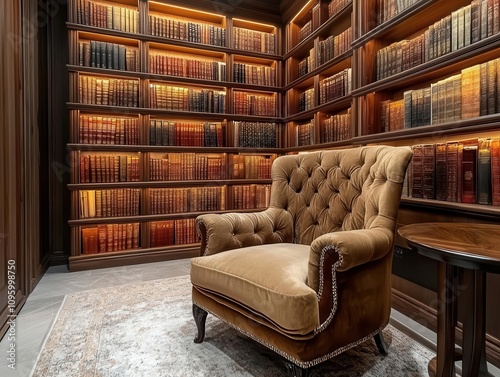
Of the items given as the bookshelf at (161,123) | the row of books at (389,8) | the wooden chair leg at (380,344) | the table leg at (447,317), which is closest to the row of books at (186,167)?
the bookshelf at (161,123)

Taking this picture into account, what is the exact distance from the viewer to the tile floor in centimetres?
141

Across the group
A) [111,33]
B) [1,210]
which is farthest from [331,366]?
[111,33]

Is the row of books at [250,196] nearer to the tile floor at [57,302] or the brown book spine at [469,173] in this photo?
the tile floor at [57,302]

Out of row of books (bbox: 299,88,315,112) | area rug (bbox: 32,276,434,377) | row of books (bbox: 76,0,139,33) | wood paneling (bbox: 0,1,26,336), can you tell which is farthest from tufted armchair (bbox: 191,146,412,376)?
row of books (bbox: 76,0,139,33)

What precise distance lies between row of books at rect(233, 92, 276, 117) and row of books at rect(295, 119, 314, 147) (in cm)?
39

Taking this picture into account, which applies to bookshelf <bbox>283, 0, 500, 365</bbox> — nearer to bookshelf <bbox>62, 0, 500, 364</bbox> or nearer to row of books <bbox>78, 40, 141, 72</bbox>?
bookshelf <bbox>62, 0, 500, 364</bbox>

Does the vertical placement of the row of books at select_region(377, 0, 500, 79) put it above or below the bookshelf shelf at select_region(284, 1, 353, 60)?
below

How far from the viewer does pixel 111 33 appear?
277 cm

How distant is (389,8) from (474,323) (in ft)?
6.29

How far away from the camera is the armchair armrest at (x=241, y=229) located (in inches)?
60.3

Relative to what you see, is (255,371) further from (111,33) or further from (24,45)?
(111,33)

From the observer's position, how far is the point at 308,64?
3.11 meters

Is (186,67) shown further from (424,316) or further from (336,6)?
(424,316)

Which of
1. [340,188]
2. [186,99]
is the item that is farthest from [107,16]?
[340,188]
